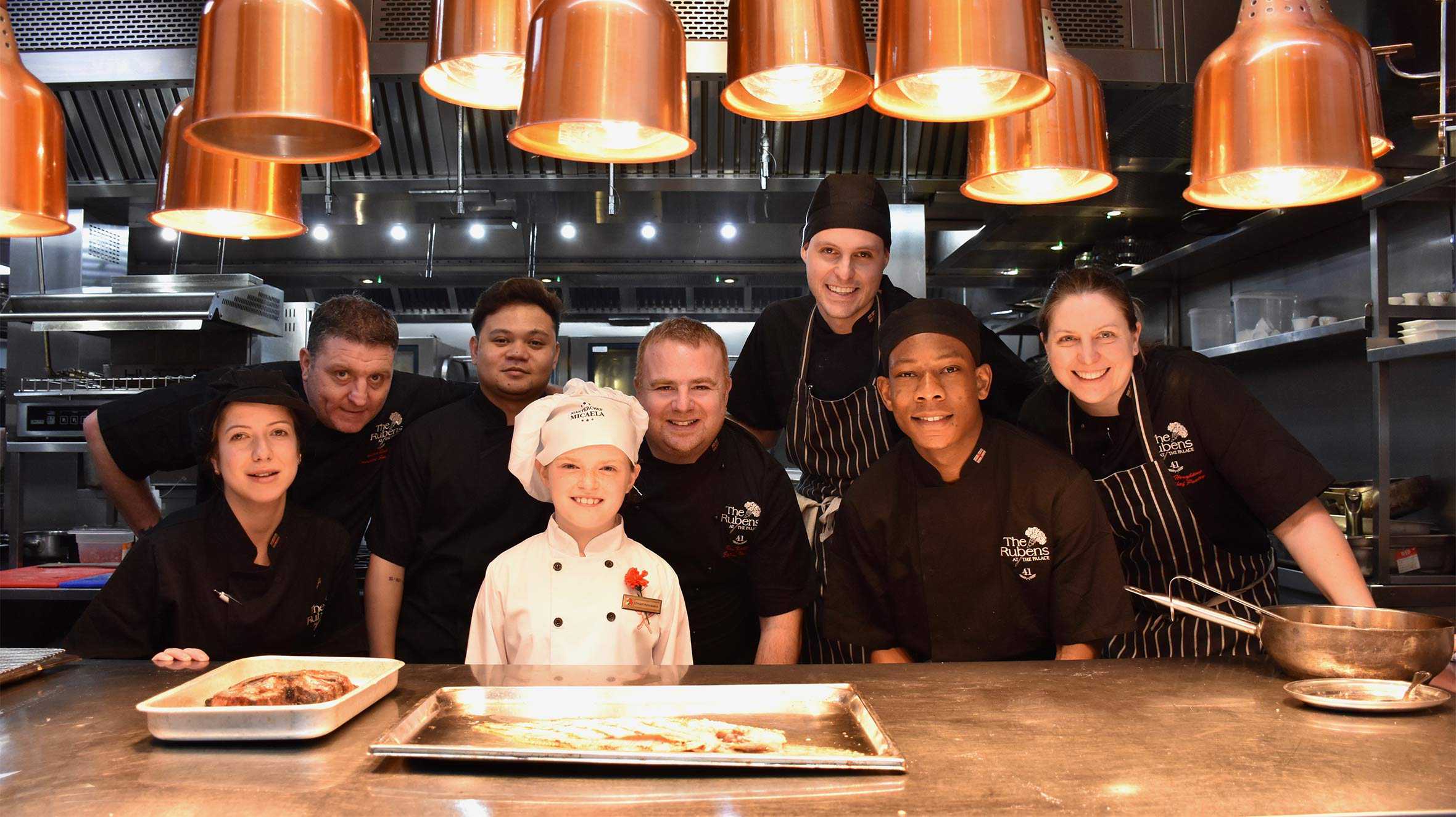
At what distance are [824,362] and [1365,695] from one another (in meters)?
1.78

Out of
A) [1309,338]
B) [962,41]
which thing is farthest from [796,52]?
[1309,338]

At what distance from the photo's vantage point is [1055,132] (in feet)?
5.36

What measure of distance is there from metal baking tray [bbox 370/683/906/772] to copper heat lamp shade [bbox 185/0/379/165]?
32.8 inches

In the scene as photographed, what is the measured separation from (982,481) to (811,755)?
4.14ft

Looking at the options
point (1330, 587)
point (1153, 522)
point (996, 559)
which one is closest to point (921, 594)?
point (996, 559)

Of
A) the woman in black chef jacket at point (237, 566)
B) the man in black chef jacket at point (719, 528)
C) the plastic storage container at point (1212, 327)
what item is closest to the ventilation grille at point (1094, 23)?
the man in black chef jacket at point (719, 528)

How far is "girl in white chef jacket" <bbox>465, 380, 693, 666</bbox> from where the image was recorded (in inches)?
85.6

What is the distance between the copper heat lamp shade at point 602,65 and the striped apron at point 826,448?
1580 mm

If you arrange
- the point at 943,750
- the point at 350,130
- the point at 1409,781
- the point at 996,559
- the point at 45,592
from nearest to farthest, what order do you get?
the point at 1409,781
the point at 943,750
the point at 350,130
the point at 996,559
the point at 45,592

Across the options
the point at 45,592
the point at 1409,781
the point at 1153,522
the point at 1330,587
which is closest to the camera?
the point at 1409,781

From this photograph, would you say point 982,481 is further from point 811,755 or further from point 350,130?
point 350,130

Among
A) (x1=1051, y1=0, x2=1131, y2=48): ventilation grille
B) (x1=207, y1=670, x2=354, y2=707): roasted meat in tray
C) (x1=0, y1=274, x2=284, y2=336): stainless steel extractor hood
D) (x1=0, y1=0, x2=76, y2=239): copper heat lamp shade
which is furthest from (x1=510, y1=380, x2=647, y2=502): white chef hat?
(x1=0, y1=274, x2=284, y2=336): stainless steel extractor hood

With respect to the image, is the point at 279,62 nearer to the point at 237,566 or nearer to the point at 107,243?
the point at 237,566

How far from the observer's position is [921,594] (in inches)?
93.4
